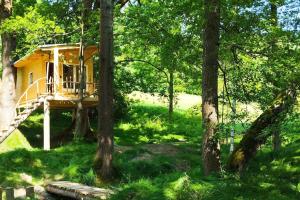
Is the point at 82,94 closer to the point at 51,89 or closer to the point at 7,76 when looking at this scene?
the point at 51,89

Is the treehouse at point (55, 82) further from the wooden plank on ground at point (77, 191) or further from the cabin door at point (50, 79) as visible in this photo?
the wooden plank on ground at point (77, 191)

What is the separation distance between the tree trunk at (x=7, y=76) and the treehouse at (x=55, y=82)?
20.5 inches

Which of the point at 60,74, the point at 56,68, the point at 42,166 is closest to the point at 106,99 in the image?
the point at 42,166

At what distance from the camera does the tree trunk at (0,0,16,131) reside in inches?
980

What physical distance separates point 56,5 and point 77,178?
13.4m

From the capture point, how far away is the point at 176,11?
14.5 metres

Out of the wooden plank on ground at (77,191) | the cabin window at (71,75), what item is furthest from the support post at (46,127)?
the wooden plank on ground at (77,191)

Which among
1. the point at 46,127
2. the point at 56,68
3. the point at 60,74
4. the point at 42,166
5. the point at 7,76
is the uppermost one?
the point at 56,68

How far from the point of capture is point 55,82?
24.2 metres

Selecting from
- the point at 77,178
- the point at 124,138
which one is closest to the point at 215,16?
the point at 77,178

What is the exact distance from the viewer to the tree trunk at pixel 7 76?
980 inches

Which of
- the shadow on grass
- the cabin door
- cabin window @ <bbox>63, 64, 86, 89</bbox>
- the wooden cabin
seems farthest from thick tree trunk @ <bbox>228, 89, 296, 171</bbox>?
cabin window @ <bbox>63, 64, 86, 89</bbox>

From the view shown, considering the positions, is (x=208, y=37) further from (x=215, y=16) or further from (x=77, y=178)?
(x=77, y=178)

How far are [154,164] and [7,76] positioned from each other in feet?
38.3
